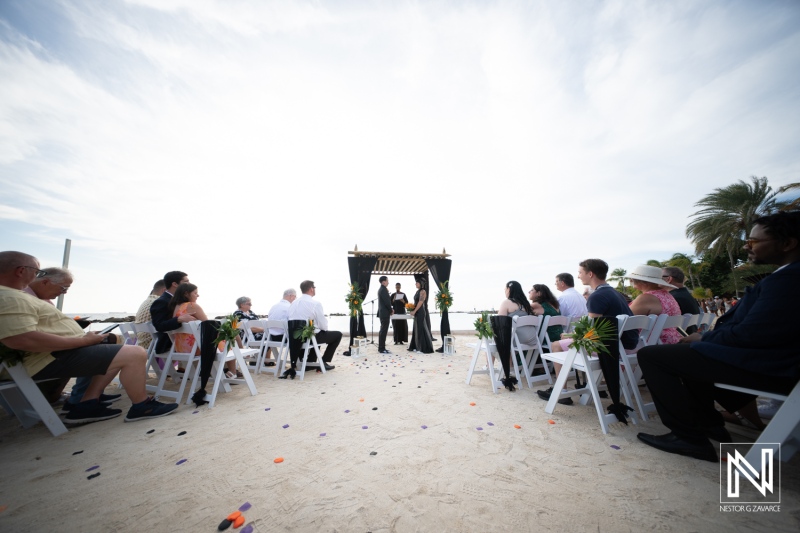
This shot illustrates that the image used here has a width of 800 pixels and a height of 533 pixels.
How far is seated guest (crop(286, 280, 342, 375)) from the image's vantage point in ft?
16.5

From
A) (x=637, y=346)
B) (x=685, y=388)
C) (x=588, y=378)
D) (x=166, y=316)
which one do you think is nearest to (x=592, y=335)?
(x=588, y=378)

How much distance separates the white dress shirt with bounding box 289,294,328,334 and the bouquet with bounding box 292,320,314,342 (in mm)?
239

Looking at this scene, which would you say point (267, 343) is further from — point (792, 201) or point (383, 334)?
point (792, 201)

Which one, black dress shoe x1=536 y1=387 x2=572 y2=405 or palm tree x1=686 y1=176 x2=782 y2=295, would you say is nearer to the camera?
black dress shoe x1=536 y1=387 x2=572 y2=405

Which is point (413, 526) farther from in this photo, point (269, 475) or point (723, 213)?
point (723, 213)

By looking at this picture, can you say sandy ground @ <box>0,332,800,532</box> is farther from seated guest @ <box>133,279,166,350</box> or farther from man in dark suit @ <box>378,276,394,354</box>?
man in dark suit @ <box>378,276,394,354</box>

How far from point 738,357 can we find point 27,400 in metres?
5.53

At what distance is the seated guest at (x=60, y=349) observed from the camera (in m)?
2.22

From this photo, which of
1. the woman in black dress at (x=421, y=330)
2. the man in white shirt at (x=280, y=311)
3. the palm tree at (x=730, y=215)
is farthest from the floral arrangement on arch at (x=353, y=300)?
the palm tree at (x=730, y=215)

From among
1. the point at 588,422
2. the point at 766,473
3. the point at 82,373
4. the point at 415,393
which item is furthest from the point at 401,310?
the point at 766,473

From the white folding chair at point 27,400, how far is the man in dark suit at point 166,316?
1.01 m

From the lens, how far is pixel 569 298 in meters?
4.27

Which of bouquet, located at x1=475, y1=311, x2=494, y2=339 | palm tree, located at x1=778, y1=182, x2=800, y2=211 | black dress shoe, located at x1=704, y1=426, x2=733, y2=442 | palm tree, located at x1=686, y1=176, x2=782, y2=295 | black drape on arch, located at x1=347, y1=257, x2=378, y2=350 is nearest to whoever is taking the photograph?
black dress shoe, located at x1=704, y1=426, x2=733, y2=442

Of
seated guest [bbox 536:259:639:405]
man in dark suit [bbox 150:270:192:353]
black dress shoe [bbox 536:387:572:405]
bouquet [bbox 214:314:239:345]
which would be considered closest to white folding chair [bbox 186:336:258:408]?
bouquet [bbox 214:314:239:345]
